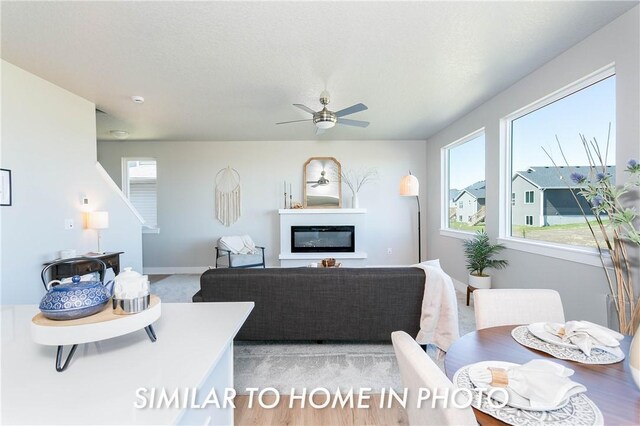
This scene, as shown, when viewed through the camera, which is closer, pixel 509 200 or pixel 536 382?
pixel 536 382

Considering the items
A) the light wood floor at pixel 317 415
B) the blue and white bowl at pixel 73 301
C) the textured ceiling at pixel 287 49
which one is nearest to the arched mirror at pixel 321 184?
the textured ceiling at pixel 287 49

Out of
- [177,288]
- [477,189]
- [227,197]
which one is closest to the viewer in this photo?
[477,189]

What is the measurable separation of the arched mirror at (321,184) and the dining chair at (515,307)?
4403mm

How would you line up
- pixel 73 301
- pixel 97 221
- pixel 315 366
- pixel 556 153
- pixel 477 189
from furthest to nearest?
pixel 477 189, pixel 97 221, pixel 556 153, pixel 315 366, pixel 73 301

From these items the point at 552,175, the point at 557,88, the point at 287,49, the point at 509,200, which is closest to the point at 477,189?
the point at 509,200

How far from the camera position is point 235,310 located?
1.33 meters

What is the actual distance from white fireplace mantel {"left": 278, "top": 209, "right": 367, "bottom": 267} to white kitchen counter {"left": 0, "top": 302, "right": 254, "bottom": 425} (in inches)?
172

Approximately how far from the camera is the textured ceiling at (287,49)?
204cm

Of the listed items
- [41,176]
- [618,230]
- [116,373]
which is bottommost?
[116,373]

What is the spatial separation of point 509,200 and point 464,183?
1.23 meters

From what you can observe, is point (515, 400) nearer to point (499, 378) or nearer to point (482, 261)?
point (499, 378)

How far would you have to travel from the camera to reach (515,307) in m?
1.53

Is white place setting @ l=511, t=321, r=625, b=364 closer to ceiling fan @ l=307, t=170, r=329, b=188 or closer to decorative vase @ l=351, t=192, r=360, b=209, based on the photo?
decorative vase @ l=351, t=192, r=360, b=209

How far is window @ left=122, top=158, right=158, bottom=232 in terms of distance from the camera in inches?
233
